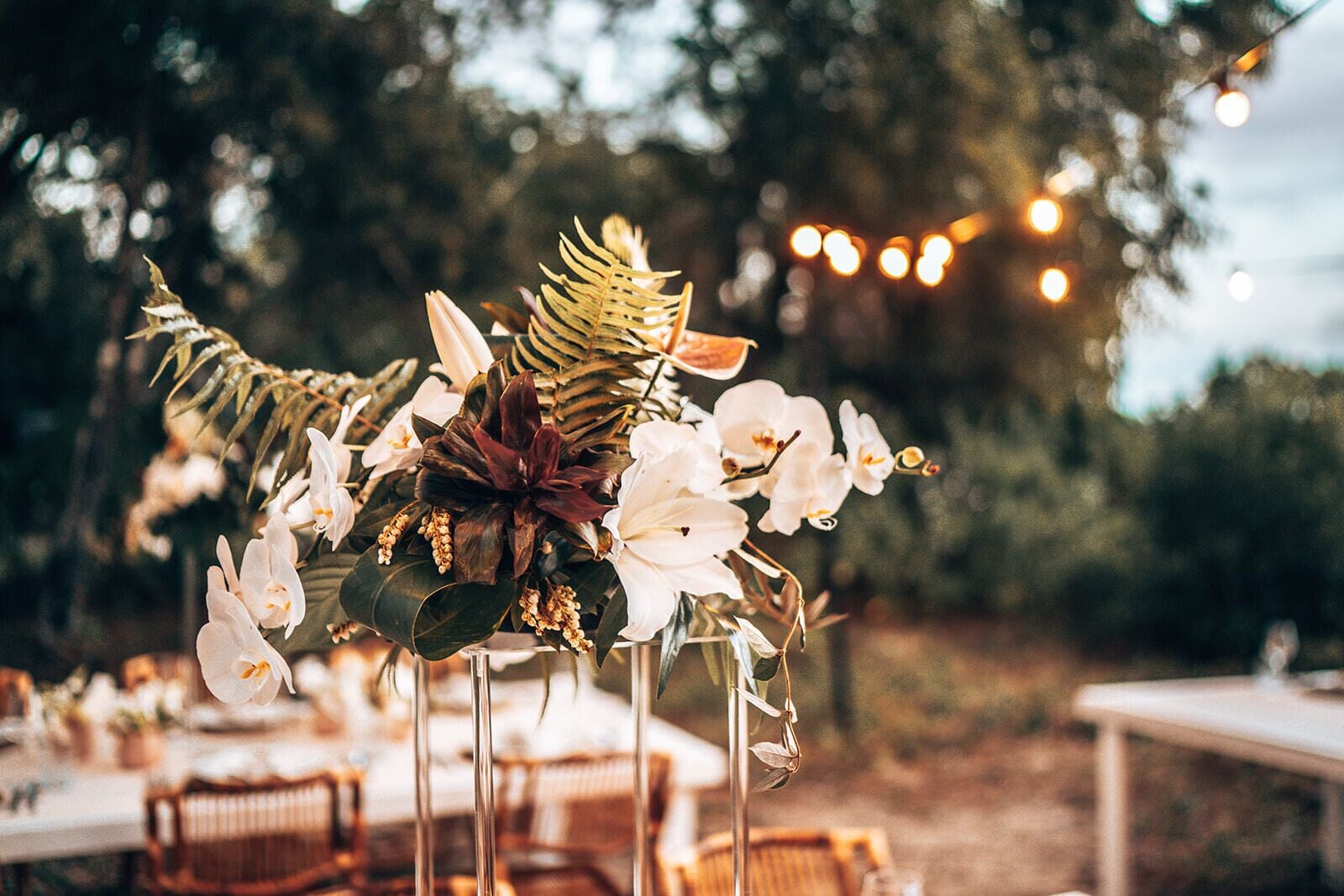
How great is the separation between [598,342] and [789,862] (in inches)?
48.3

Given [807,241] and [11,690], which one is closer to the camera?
[807,241]

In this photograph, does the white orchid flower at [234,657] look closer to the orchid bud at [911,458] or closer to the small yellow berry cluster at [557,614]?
the small yellow berry cluster at [557,614]

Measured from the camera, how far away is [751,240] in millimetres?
6066

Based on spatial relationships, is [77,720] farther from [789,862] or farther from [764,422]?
[764,422]

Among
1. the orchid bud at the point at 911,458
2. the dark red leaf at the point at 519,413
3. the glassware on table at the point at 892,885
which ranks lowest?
the glassware on table at the point at 892,885

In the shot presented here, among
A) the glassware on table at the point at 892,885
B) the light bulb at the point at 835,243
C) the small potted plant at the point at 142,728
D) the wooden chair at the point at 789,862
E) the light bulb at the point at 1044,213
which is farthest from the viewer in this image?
the small potted plant at the point at 142,728

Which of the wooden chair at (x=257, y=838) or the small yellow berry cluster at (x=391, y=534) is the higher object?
the small yellow berry cluster at (x=391, y=534)

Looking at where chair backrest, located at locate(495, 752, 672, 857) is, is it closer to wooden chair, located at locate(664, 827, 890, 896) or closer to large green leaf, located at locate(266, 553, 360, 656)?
wooden chair, located at locate(664, 827, 890, 896)

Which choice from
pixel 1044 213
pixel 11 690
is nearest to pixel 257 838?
pixel 11 690

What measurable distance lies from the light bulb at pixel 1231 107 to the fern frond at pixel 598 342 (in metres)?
1.76

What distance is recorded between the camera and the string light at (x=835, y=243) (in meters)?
2.12

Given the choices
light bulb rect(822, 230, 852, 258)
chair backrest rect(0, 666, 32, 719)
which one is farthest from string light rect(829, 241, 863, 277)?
chair backrest rect(0, 666, 32, 719)

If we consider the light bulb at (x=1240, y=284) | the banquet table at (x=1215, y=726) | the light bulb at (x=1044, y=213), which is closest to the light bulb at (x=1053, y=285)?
the light bulb at (x=1044, y=213)

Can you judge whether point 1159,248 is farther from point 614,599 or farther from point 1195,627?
point 614,599
